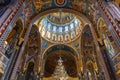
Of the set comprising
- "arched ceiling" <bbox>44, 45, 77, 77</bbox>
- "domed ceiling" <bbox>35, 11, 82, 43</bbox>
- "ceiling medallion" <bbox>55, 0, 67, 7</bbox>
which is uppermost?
"domed ceiling" <bbox>35, 11, 82, 43</bbox>

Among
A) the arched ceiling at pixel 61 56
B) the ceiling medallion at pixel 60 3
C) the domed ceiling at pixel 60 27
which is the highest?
the domed ceiling at pixel 60 27

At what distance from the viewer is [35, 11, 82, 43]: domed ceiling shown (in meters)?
18.1

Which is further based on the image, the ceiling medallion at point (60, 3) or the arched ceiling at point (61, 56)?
the arched ceiling at point (61, 56)

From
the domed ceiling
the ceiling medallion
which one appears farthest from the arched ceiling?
the ceiling medallion

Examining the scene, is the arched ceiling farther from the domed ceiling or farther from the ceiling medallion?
the ceiling medallion

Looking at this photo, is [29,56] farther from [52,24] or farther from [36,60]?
[52,24]

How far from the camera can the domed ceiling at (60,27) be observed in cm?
1811

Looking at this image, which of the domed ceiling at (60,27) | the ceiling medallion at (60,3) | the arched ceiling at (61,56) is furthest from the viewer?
the domed ceiling at (60,27)

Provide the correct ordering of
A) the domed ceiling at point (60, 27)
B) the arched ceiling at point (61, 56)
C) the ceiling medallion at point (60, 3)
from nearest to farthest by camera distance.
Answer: the ceiling medallion at point (60, 3), the arched ceiling at point (61, 56), the domed ceiling at point (60, 27)

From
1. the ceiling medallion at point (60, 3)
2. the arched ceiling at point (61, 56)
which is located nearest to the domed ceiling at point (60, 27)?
the arched ceiling at point (61, 56)

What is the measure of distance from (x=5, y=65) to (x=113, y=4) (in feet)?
27.1

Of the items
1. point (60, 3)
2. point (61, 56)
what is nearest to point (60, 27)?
point (61, 56)

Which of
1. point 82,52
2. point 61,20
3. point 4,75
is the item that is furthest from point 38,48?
point 4,75

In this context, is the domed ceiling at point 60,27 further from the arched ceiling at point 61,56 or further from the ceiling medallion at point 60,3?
the ceiling medallion at point 60,3
